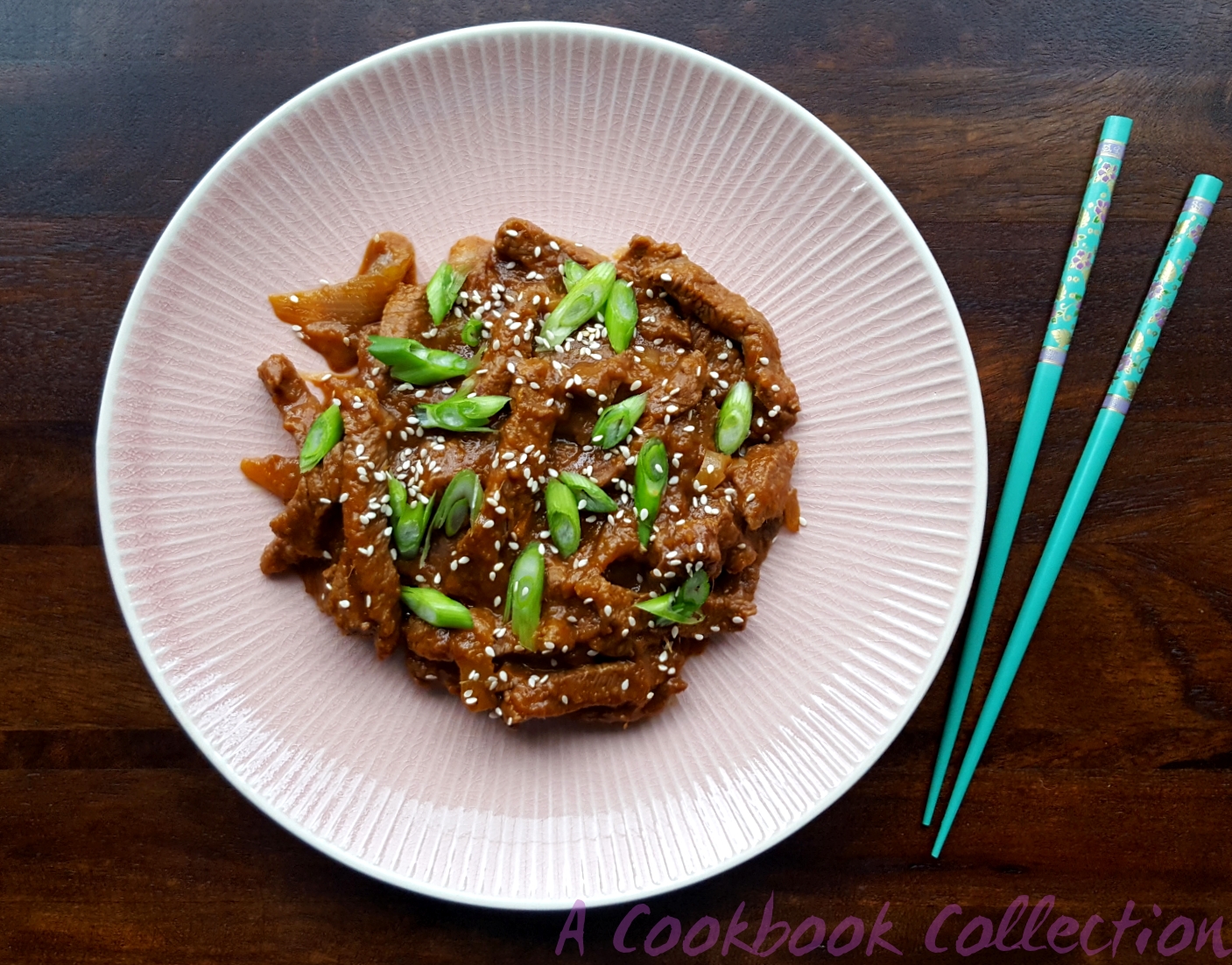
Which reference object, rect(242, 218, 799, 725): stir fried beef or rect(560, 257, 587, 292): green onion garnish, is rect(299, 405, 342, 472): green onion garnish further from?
rect(560, 257, 587, 292): green onion garnish

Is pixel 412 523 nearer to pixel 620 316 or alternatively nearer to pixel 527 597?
pixel 527 597

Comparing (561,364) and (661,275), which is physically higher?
(661,275)

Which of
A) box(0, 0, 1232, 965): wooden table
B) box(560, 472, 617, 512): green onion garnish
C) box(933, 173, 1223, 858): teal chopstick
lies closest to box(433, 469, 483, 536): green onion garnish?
box(560, 472, 617, 512): green onion garnish

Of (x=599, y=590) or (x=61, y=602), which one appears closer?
(x=599, y=590)

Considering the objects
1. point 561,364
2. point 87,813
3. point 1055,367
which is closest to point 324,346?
point 561,364

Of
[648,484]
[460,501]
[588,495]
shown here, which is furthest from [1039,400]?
[460,501]

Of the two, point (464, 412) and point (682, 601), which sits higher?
point (464, 412)

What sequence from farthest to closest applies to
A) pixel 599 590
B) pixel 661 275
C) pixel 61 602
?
pixel 61 602 < pixel 661 275 < pixel 599 590

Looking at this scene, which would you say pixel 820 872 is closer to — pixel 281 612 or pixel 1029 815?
pixel 1029 815
